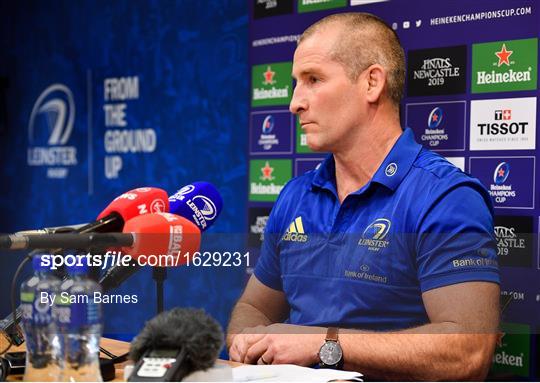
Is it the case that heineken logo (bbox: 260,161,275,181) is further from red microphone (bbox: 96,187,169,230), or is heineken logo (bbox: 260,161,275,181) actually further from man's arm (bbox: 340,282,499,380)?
red microphone (bbox: 96,187,169,230)

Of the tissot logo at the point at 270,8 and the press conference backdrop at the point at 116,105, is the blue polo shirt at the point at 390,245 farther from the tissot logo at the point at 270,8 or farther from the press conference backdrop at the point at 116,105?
the tissot logo at the point at 270,8

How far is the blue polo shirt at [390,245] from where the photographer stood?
1876 millimetres

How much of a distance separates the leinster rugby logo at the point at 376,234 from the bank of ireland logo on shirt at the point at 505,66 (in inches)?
27.5

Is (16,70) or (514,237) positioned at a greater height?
(16,70)

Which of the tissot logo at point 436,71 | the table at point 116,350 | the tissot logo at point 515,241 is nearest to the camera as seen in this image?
the table at point 116,350

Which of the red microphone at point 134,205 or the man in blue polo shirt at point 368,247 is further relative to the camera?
the man in blue polo shirt at point 368,247

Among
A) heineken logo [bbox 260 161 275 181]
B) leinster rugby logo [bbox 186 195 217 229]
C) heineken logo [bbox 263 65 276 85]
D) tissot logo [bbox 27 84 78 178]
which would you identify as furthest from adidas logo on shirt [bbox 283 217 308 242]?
tissot logo [bbox 27 84 78 178]

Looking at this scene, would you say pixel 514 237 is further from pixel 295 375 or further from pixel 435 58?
pixel 295 375

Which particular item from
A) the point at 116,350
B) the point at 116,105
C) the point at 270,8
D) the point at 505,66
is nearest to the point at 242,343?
the point at 116,350

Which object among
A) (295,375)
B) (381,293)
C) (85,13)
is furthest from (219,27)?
(295,375)

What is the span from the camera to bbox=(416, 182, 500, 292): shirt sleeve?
183 centimetres

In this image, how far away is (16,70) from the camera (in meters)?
4.67

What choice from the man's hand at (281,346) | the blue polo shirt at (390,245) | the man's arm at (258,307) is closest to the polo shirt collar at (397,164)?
the blue polo shirt at (390,245)

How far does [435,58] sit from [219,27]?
1.23m
